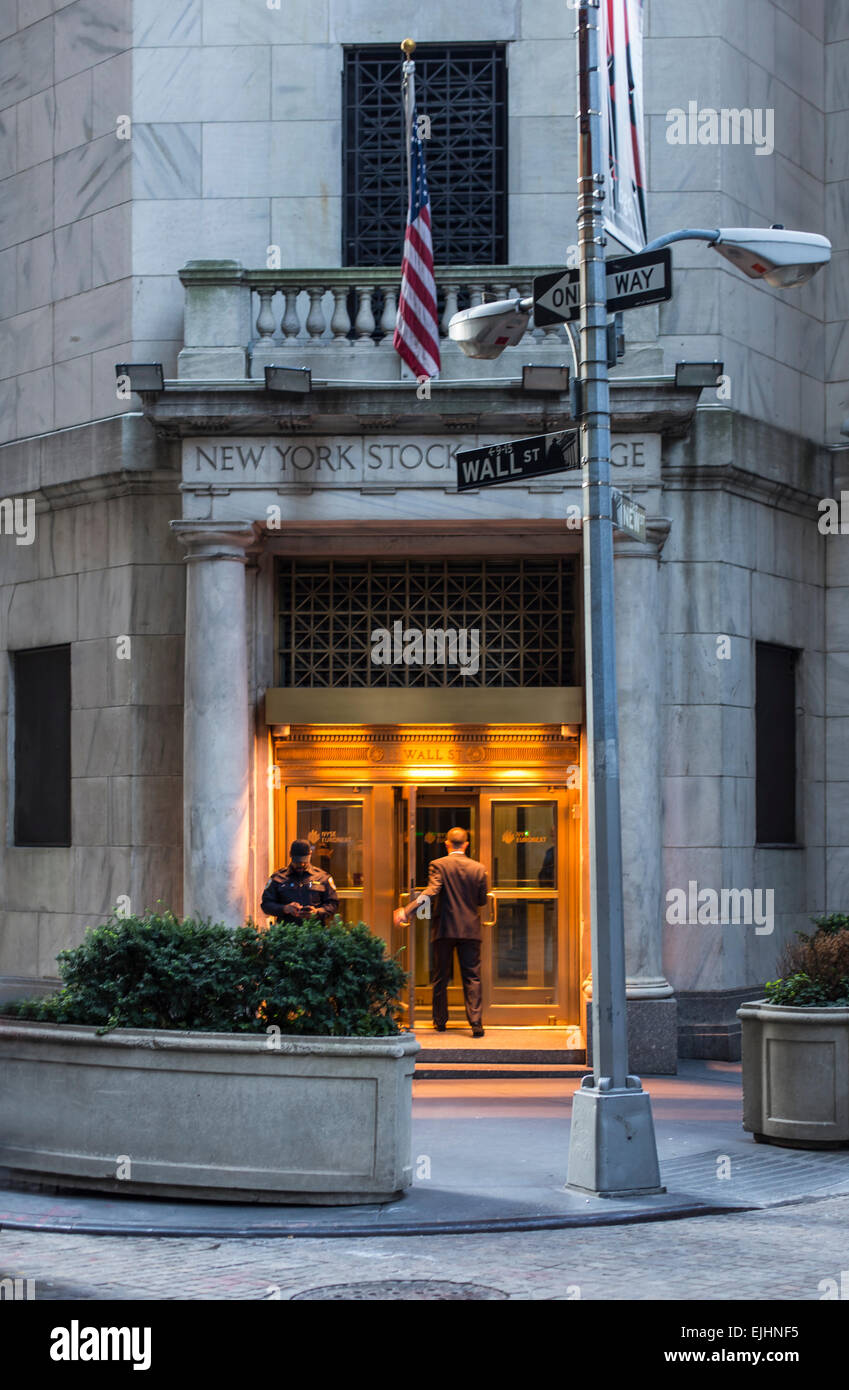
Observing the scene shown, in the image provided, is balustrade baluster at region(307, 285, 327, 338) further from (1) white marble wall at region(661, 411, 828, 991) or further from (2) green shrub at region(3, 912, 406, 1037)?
(2) green shrub at region(3, 912, 406, 1037)

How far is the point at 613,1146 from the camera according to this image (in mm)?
10680

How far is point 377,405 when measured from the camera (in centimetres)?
1603

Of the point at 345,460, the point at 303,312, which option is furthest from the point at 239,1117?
the point at 303,312

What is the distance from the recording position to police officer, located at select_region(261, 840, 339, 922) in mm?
15203

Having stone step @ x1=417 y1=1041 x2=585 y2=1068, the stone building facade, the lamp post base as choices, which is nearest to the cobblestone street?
the lamp post base

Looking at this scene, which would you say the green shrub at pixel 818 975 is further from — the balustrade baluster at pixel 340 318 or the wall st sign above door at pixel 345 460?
the balustrade baluster at pixel 340 318

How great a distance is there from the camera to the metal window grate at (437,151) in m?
17.5

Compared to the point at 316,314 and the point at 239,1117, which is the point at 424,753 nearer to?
the point at 316,314

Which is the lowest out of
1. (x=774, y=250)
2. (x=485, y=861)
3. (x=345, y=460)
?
(x=485, y=861)

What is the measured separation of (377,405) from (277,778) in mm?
3972

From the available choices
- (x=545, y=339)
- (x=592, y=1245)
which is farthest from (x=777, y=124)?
(x=592, y=1245)

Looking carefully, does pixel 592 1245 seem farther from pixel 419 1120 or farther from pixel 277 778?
pixel 277 778

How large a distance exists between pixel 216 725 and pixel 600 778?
5887mm

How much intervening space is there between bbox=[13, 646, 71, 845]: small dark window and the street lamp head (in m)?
7.47
